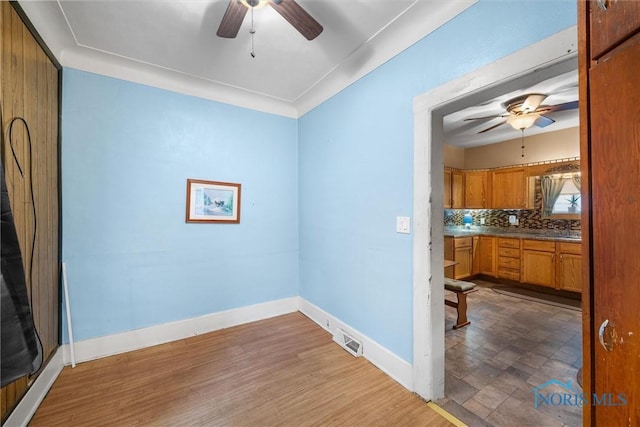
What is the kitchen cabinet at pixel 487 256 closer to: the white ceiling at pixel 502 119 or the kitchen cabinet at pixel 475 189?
the kitchen cabinet at pixel 475 189

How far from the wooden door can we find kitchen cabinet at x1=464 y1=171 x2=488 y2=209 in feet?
16.7

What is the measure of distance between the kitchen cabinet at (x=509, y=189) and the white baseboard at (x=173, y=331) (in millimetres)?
4410

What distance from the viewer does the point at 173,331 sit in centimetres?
257

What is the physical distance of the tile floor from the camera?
1.66 m

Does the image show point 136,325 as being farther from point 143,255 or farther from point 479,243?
point 479,243

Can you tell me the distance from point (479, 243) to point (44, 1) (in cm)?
620

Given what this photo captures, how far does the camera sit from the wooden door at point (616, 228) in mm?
639

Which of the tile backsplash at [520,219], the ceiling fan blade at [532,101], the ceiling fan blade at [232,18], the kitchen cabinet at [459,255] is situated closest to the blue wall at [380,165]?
the ceiling fan blade at [232,18]

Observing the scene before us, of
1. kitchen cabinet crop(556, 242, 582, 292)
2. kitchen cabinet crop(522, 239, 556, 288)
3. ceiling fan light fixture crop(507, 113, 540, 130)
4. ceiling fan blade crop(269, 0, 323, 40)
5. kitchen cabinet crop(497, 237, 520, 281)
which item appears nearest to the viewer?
ceiling fan blade crop(269, 0, 323, 40)

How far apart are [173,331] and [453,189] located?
205 inches

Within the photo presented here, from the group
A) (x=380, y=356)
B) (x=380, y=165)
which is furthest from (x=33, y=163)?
(x=380, y=356)

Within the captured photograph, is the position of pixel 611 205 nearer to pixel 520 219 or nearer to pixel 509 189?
pixel 509 189

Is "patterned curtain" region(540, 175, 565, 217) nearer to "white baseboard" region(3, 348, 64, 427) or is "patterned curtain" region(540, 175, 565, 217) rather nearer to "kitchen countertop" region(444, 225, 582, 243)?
"kitchen countertop" region(444, 225, 582, 243)

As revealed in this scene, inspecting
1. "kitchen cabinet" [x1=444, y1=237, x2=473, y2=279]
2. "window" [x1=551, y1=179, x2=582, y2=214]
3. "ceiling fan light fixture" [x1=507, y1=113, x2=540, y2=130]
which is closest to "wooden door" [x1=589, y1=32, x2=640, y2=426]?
"ceiling fan light fixture" [x1=507, y1=113, x2=540, y2=130]
